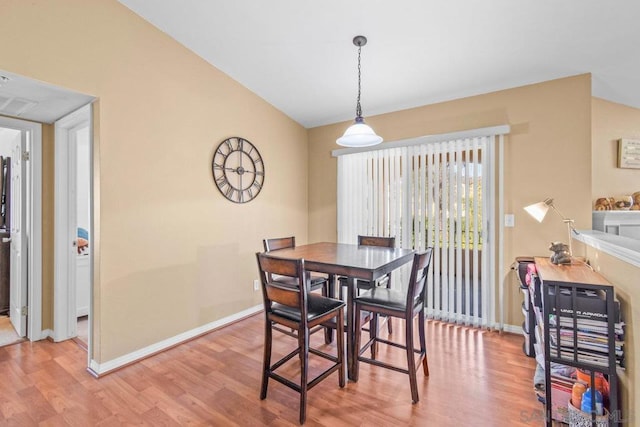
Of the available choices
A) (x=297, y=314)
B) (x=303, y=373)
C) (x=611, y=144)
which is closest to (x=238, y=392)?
(x=303, y=373)

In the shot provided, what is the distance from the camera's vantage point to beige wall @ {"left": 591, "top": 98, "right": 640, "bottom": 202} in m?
3.04

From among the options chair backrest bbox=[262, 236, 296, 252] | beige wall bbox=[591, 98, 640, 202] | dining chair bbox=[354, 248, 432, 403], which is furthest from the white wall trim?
chair backrest bbox=[262, 236, 296, 252]

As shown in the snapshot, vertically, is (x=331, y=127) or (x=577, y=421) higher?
(x=331, y=127)

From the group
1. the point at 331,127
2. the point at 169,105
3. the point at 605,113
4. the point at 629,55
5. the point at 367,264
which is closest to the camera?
the point at 367,264

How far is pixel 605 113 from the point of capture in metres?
3.12

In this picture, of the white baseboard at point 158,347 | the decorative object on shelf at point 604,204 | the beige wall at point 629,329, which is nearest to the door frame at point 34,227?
the white baseboard at point 158,347

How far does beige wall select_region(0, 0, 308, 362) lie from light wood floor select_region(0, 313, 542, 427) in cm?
33

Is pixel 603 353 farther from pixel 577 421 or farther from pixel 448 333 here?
pixel 448 333

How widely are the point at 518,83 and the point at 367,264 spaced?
2.52m

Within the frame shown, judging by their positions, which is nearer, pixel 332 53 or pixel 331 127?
pixel 332 53

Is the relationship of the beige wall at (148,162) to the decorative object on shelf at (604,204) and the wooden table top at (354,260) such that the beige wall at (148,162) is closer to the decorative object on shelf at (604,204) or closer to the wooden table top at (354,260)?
the wooden table top at (354,260)

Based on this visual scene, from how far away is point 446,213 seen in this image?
127 inches

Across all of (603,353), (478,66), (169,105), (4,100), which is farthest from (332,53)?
(603,353)

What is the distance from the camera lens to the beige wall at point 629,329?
1443 mm
